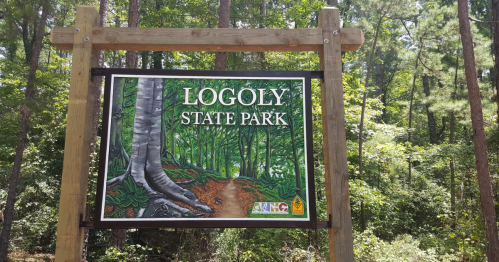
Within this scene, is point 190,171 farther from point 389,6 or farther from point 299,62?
point 389,6

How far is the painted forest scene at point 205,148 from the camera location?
247cm

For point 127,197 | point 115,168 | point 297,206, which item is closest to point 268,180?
point 297,206

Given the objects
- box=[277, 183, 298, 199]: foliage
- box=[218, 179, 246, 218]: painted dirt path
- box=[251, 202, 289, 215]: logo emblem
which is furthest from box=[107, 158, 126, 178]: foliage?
box=[277, 183, 298, 199]: foliage

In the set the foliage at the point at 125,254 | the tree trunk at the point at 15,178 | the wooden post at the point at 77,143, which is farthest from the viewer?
the tree trunk at the point at 15,178

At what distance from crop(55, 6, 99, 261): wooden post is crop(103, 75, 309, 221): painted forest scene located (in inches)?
8.5

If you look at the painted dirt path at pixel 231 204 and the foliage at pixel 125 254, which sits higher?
the painted dirt path at pixel 231 204

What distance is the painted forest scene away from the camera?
2.47m

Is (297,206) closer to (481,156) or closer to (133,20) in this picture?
(481,156)

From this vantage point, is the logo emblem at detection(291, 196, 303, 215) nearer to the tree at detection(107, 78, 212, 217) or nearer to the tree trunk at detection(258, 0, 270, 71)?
the tree at detection(107, 78, 212, 217)

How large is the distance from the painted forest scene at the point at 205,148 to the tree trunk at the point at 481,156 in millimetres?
6064

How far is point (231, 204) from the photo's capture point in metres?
2.48

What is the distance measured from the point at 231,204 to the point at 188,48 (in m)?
1.46

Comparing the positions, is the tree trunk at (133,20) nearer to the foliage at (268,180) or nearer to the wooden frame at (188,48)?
the wooden frame at (188,48)

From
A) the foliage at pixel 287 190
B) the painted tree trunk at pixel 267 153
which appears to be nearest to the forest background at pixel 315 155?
the foliage at pixel 287 190
